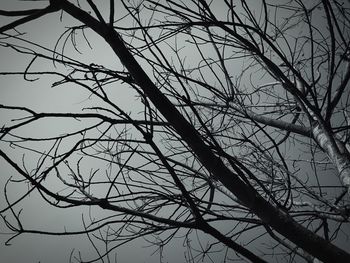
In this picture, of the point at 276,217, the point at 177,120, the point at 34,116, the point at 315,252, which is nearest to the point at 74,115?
the point at 34,116

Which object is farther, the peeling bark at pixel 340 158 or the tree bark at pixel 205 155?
the peeling bark at pixel 340 158

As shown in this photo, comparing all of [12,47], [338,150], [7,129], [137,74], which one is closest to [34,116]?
[7,129]

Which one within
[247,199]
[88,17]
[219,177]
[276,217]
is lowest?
[276,217]

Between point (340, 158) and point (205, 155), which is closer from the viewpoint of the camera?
point (205, 155)

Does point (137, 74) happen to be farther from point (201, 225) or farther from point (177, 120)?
point (201, 225)

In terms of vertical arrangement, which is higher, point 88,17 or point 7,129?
point 88,17

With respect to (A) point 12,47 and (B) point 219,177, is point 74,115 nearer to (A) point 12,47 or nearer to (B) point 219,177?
(A) point 12,47

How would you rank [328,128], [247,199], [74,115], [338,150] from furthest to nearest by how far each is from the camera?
[338,150]
[328,128]
[247,199]
[74,115]

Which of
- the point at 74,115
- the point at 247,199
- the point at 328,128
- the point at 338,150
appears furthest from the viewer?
the point at 338,150

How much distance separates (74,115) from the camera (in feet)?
4.35

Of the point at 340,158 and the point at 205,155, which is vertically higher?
the point at 340,158

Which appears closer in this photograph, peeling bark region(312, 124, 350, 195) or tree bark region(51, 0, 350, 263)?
tree bark region(51, 0, 350, 263)

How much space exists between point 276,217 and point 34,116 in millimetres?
1331

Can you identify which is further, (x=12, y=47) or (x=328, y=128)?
(x=328, y=128)
